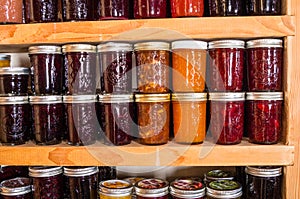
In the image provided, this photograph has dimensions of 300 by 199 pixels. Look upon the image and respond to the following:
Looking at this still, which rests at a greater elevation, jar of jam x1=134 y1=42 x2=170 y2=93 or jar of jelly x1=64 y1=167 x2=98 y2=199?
jar of jam x1=134 y1=42 x2=170 y2=93

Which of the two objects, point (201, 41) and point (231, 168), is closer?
point (201, 41)

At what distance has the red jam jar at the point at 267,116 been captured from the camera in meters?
1.00

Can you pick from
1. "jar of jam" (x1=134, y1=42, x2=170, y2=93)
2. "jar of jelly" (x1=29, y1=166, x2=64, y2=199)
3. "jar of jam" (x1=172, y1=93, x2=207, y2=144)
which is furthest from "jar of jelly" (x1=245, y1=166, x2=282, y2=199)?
"jar of jelly" (x1=29, y1=166, x2=64, y2=199)

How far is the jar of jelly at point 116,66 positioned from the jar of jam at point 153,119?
6 centimetres

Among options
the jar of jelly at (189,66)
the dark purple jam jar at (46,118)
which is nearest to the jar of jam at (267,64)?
the jar of jelly at (189,66)

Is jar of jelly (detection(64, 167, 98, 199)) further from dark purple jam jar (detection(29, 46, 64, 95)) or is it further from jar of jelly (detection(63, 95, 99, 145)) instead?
dark purple jam jar (detection(29, 46, 64, 95))

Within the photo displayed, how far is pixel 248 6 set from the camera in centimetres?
103

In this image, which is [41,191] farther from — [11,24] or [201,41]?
[201,41]

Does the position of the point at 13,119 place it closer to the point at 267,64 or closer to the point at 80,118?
the point at 80,118

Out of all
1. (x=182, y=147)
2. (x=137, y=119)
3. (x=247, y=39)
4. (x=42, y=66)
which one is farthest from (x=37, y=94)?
(x=247, y=39)

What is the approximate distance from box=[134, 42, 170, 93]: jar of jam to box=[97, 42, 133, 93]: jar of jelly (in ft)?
0.12

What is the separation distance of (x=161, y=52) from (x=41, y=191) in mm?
533

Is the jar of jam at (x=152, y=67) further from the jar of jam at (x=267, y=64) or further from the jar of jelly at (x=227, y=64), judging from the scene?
the jar of jam at (x=267, y=64)

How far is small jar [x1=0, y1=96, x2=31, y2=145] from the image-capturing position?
1.06 metres
